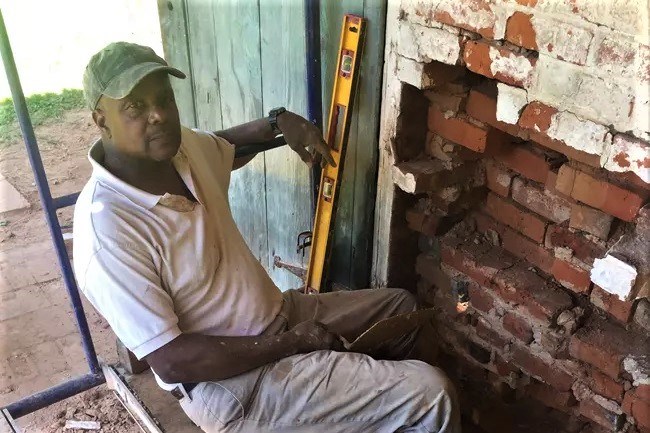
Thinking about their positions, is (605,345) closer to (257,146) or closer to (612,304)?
(612,304)

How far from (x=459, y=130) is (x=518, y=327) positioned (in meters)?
0.76

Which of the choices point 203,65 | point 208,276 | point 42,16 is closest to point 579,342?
point 208,276

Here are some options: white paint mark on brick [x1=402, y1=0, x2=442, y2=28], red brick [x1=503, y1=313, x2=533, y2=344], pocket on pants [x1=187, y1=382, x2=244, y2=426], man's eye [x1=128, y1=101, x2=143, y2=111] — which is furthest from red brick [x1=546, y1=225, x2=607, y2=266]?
man's eye [x1=128, y1=101, x2=143, y2=111]

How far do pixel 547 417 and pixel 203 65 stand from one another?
2.19 m

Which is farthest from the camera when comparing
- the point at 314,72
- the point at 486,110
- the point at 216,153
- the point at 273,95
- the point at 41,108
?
the point at 41,108

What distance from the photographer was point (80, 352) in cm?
371

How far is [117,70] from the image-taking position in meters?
1.92

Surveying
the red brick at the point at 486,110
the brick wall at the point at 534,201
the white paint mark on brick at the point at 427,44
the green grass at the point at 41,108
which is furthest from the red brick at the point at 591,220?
the green grass at the point at 41,108

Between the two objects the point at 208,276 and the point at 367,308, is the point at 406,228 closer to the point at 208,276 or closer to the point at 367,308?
the point at 367,308

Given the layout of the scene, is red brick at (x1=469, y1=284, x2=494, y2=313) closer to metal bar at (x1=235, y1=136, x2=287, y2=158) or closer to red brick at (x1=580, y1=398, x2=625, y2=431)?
red brick at (x1=580, y1=398, x2=625, y2=431)

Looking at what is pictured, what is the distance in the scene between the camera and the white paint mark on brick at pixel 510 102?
6.36 ft

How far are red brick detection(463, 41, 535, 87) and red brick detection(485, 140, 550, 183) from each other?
32cm

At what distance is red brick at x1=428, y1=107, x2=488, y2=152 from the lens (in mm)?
2219

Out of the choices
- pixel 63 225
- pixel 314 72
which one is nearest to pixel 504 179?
pixel 314 72
